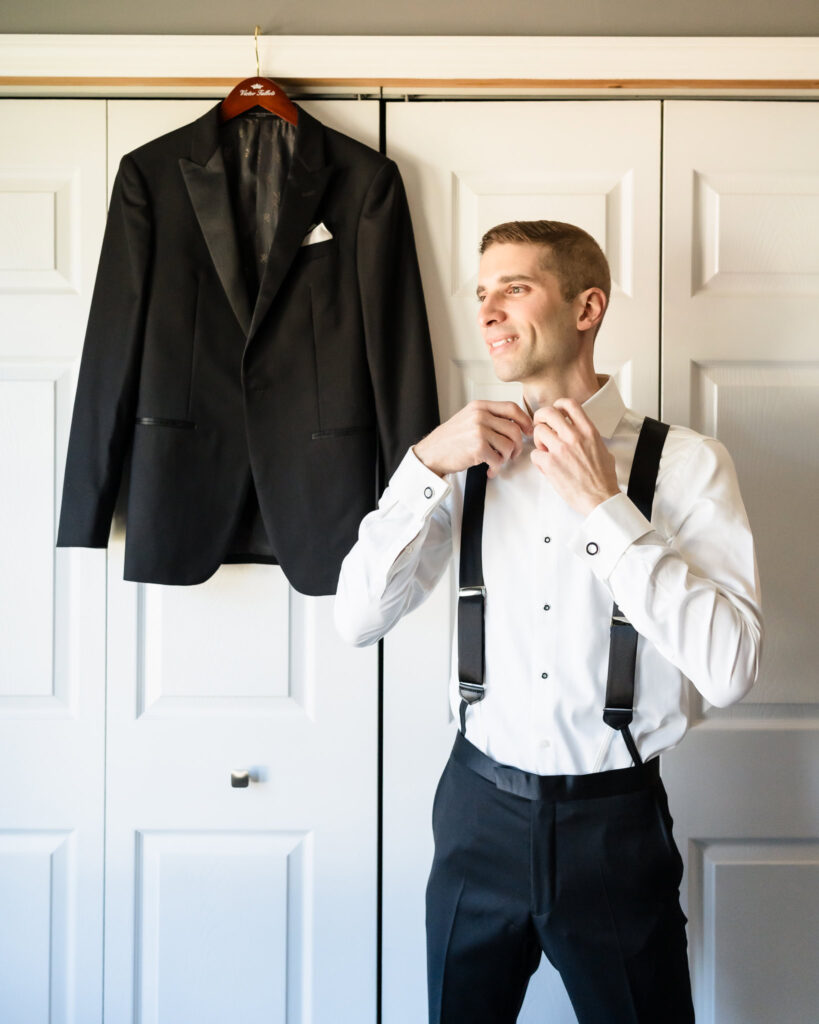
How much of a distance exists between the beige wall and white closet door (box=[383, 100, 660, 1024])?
162 millimetres

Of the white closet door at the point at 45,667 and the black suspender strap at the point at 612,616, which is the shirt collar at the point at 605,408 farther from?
the white closet door at the point at 45,667

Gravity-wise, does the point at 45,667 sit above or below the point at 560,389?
below

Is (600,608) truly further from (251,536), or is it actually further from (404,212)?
(404,212)

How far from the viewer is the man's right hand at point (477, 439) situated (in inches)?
41.8

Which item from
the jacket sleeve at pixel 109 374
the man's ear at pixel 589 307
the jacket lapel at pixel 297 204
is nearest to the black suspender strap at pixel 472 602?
the man's ear at pixel 589 307

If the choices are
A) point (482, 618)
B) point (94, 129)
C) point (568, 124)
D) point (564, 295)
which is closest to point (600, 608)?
point (482, 618)

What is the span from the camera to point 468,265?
5.17 ft

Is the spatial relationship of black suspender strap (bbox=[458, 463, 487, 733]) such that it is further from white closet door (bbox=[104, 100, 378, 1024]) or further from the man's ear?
white closet door (bbox=[104, 100, 378, 1024])

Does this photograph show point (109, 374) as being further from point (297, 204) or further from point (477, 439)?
point (477, 439)

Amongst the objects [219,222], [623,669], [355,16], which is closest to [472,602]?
[623,669]

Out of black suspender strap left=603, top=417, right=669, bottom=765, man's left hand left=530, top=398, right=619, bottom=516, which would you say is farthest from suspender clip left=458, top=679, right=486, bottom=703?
man's left hand left=530, top=398, right=619, bottom=516

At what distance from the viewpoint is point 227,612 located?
5.19 ft

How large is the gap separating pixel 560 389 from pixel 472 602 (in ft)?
1.17

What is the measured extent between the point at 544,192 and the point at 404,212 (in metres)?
0.30
